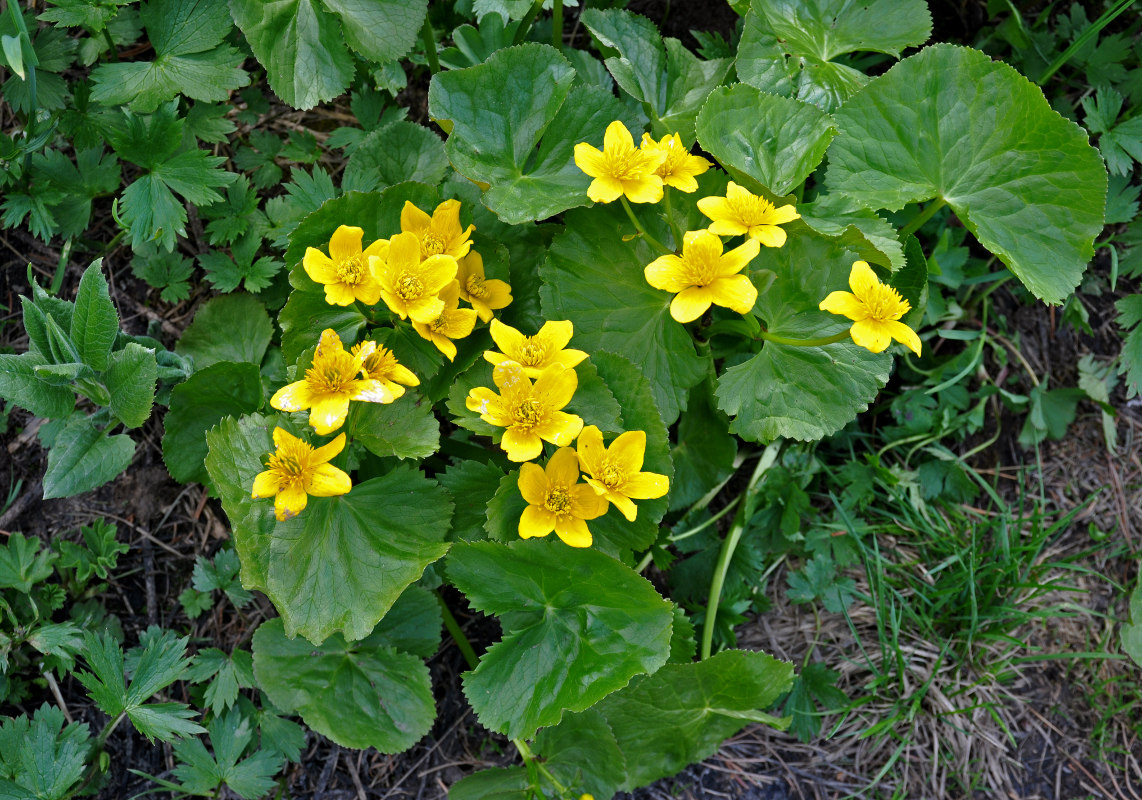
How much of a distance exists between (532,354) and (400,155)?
2.86 feet

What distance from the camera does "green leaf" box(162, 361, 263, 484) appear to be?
209cm

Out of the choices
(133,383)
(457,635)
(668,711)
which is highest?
(133,383)

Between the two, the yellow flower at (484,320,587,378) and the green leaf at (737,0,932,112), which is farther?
the green leaf at (737,0,932,112)

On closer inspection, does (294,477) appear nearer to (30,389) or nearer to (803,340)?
(30,389)

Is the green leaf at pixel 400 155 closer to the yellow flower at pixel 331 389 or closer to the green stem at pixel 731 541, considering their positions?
the yellow flower at pixel 331 389

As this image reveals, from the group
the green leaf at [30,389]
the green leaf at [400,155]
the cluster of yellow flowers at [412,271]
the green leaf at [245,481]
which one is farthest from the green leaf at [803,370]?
the green leaf at [30,389]

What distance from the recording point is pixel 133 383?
6.49 feet

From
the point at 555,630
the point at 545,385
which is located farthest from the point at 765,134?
the point at 555,630

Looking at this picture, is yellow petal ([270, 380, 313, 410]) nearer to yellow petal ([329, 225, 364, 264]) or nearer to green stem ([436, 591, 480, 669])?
yellow petal ([329, 225, 364, 264])

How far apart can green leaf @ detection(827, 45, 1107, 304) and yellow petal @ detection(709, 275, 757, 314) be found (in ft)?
1.78

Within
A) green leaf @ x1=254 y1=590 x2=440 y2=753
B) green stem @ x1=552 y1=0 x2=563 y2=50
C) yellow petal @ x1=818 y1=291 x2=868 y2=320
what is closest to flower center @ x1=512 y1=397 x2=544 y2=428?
yellow petal @ x1=818 y1=291 x2=868 y2=320

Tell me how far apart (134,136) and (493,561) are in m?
1.50

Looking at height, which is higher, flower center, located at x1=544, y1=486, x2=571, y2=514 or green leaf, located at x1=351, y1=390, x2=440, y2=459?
green leaf, located at x1=351, y1=390, x2=440, y2=459

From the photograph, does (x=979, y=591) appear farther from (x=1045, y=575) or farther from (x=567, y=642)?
(x=567, y=642)
